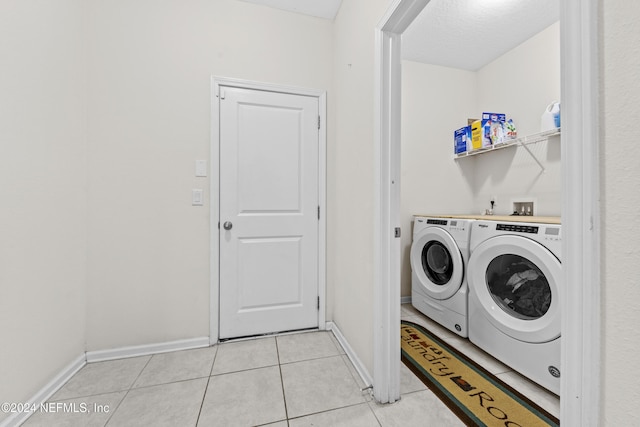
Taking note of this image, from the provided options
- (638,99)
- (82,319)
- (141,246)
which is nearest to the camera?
(638,99)

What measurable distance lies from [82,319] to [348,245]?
6.00 ft

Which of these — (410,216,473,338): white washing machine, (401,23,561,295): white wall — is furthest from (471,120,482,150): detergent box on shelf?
(410,216,473,338): white washing machine

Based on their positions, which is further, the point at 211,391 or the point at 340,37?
the point at 340,37

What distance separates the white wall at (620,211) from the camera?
44 centimetres

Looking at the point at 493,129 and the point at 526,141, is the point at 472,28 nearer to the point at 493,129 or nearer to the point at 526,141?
the point at 493,129

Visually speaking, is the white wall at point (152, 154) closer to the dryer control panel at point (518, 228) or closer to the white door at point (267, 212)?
the white door at point (267, 212)

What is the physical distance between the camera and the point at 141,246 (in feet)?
5.84

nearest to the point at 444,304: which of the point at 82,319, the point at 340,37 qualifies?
the point at 340,37

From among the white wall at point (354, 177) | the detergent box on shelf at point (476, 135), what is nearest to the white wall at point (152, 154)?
the white wall at point (354, 177)

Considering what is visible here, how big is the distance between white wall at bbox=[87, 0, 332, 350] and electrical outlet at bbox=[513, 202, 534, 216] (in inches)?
103

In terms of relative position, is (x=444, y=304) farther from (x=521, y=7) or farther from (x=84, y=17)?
(x=84, y=17)

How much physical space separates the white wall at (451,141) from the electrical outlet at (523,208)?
0.19 feet

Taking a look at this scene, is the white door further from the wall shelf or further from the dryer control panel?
the wall shelf

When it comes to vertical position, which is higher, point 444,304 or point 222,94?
point 222,94
